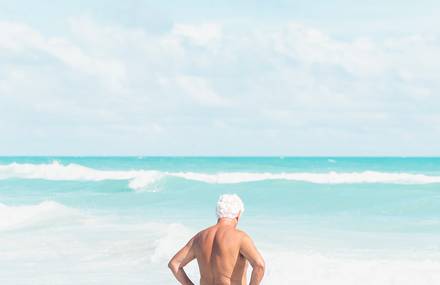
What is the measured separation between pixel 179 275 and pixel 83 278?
5.42 m

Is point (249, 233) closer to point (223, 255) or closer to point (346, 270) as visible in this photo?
point (346, 270)

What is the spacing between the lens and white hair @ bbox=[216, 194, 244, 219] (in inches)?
174

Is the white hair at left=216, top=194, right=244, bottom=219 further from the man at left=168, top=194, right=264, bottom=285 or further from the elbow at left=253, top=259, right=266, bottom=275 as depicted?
the elbow at left=253, top=259, right=266, bottom=275

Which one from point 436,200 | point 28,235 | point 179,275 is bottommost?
point 179,275

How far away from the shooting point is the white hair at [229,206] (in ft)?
14.5

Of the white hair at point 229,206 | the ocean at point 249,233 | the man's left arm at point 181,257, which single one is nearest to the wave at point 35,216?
the ocean at point 249,233

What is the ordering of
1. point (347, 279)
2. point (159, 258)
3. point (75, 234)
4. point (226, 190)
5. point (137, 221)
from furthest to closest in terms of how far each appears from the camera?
1. point (226, 190)
2. point (137, 221)
3. point (75, 234)
4. point (159, 258)
5. point (347, 279)

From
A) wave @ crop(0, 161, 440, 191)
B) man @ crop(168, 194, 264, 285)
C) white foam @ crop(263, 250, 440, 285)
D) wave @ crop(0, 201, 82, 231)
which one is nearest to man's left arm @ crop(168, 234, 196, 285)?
man @ crop(168, 194, 264, 285)

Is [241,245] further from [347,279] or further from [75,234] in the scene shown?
[75,234]

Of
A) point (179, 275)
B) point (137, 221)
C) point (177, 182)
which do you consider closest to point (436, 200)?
point (137, 221)

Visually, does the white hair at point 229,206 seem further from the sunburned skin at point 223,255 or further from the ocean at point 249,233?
the ocean at point 249,233

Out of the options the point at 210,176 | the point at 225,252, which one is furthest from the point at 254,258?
the point at 210,176

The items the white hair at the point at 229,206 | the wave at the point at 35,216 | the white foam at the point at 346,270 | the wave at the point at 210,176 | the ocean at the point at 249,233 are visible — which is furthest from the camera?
the wave at the point at 210,176

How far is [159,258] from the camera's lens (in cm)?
1105
